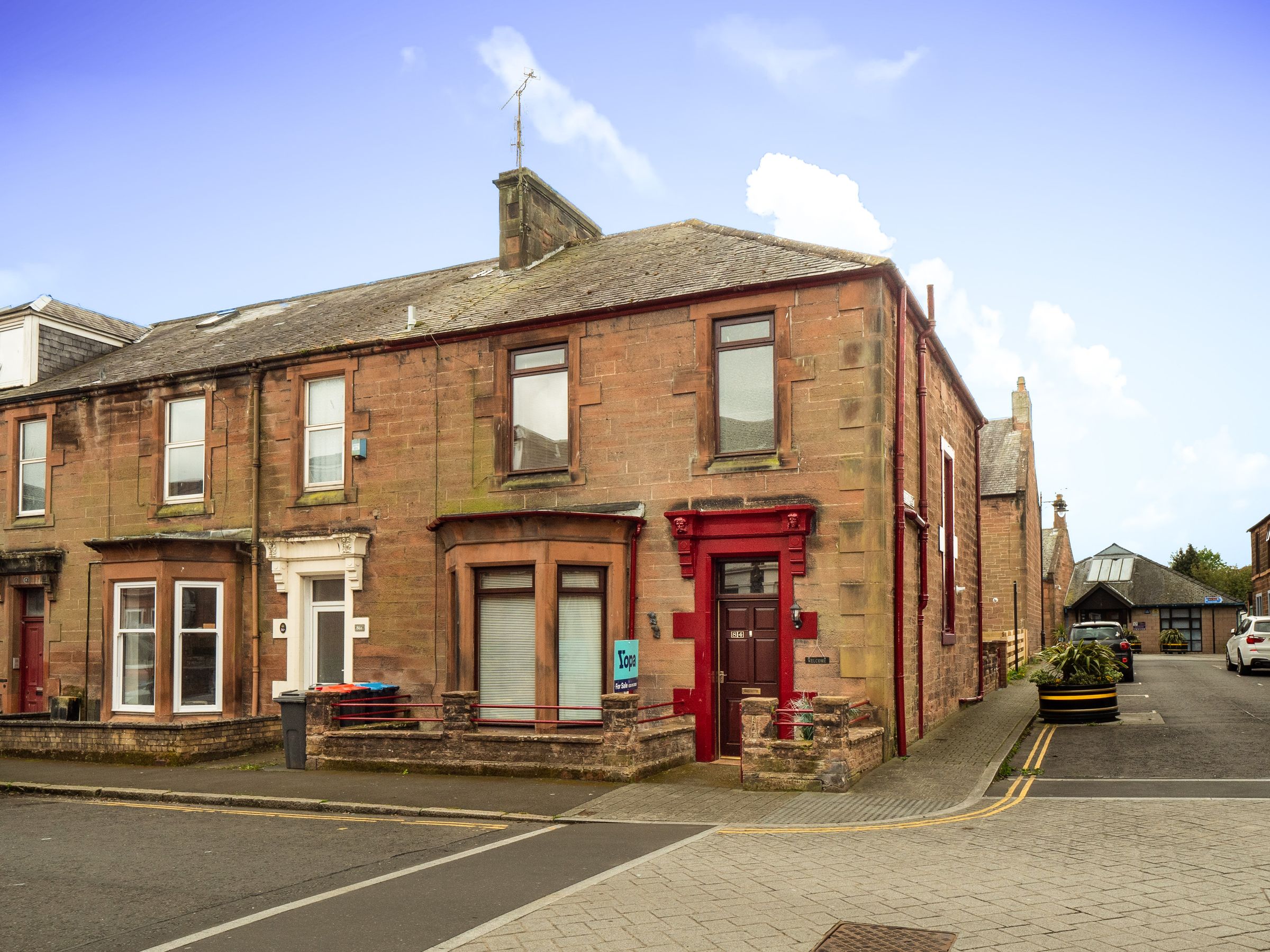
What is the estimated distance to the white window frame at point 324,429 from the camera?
1864 centimetres

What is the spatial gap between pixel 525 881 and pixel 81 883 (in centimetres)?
369

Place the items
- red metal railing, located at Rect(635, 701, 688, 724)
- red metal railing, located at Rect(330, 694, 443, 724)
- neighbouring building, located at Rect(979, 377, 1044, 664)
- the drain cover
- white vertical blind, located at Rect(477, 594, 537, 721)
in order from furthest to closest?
1. neighbouring building, located at Rect(979, 377, 1044, 664)
2. white vertical blind, located at Rect(477, 594, 537, 721)
3. red metal railing, located at Rect(330, 694, 443, 724)
4. red metal railing, located at Rect(635, 701, 688, 724)
5. the drain cover

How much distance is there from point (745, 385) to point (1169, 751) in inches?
314

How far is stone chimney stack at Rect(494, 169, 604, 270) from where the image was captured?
2058cm

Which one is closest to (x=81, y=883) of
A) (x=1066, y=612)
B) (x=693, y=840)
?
(x=693, y=840)

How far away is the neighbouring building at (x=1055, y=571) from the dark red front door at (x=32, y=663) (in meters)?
42.6

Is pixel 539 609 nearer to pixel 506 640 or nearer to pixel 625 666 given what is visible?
pixel 506 640

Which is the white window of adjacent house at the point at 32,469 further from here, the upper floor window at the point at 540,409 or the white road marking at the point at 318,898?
the white road marking at the point at 318,898

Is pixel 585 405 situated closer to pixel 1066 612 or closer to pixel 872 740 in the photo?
pixel 872 740

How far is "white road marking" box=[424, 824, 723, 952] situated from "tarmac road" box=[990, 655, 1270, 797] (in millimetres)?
5247

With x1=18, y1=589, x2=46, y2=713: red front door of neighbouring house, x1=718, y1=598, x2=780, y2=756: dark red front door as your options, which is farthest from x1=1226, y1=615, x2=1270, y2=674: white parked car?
x1=18, y1=589, x2=46, y2=713: red front door of neighbouring house

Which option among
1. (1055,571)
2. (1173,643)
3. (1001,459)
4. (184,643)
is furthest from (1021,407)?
(184,643)

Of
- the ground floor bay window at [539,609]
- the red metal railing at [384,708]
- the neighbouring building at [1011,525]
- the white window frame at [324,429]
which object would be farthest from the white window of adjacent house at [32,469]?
the neighbouring building at [1011,525]

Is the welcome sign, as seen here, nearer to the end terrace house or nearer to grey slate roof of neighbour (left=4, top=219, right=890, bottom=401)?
the end terrace house
